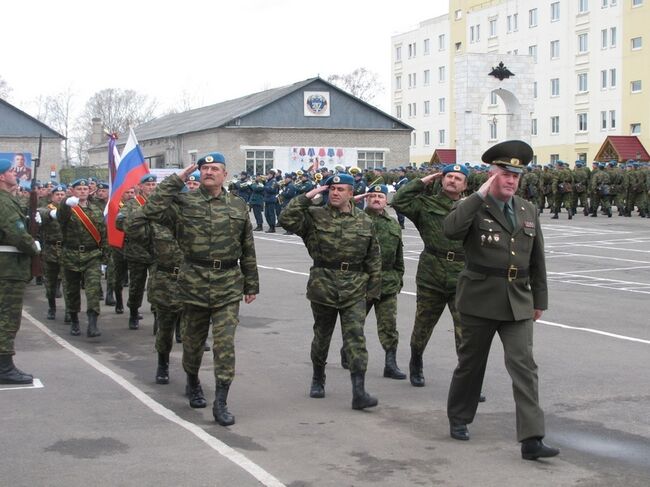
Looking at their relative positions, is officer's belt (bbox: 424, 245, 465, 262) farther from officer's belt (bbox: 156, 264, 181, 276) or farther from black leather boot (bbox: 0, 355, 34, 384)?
black leather boot (bbox: 0, 355, 34, 384)

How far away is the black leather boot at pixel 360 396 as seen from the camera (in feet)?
26.9

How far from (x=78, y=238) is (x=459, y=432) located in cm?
706

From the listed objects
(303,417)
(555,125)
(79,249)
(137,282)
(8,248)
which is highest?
(555,125)

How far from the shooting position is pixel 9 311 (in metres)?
9.33

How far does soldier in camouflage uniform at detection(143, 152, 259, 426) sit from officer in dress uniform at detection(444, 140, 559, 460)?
186 centimetres

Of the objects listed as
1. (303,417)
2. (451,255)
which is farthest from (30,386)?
(451,255)

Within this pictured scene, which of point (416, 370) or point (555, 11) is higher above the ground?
point (555, 11)

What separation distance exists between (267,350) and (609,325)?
447 centimetres

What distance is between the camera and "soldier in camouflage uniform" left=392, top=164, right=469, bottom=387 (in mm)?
8836

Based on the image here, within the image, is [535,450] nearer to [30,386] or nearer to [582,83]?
[30,386]

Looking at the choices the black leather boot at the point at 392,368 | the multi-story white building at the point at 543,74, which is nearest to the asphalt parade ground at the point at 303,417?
the black leather boot at the point at 392,368

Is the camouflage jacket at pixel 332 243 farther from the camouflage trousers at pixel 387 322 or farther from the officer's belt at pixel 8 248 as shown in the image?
the officer's belt at pixel 8 248

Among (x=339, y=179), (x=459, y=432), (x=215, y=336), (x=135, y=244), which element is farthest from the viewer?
(x=135, y=244)

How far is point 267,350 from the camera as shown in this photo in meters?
11.3
